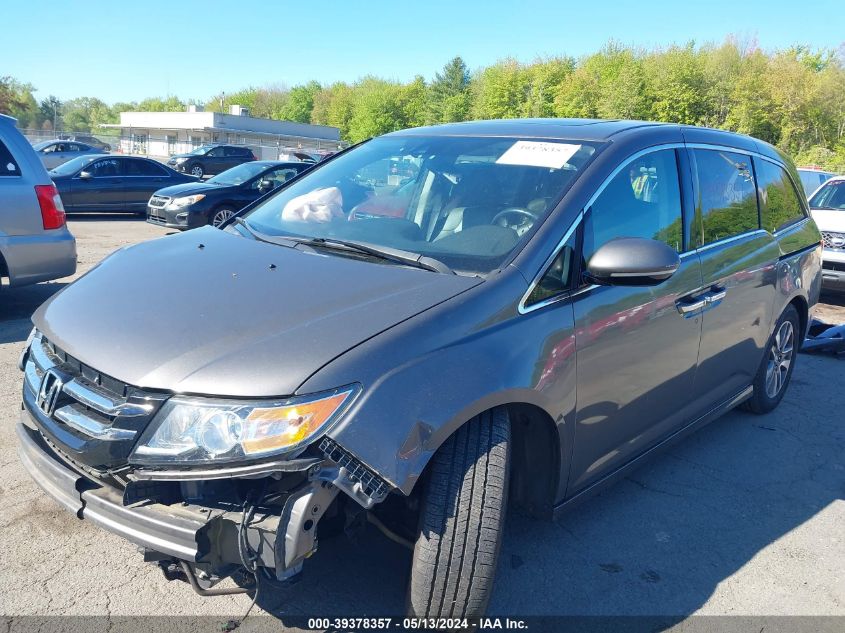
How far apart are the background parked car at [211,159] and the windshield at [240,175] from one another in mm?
16816

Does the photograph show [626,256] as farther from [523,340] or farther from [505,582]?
[505,582]

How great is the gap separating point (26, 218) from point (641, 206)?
5074 millimetres

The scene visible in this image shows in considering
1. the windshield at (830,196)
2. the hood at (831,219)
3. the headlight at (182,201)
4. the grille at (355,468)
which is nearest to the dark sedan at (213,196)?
the headlight at (182,201)

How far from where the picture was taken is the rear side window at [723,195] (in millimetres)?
3643

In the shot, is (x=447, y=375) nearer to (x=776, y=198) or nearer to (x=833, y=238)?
(x=776, y=198)

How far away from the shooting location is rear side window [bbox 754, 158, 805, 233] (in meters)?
4.35

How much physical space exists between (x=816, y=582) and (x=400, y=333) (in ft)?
7.25

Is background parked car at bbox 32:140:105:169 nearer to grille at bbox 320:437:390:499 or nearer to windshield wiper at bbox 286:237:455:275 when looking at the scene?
windshield wiper at bbox 286:237:455:275

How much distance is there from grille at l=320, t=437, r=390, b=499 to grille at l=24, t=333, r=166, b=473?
50 cm

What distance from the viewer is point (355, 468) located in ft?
6.59

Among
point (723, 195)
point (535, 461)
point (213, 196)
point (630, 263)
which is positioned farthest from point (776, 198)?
point (213, 196)

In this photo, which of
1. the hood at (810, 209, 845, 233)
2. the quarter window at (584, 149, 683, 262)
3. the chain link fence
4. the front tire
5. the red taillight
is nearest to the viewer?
the front tire

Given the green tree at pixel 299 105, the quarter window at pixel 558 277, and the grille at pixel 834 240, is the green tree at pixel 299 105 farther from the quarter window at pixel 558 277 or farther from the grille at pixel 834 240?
the quarter window at pixel 558 277

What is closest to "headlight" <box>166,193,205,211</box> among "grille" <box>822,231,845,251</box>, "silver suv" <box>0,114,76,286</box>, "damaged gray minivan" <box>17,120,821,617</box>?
"silver suv" <box>0,114,76,286</box>
